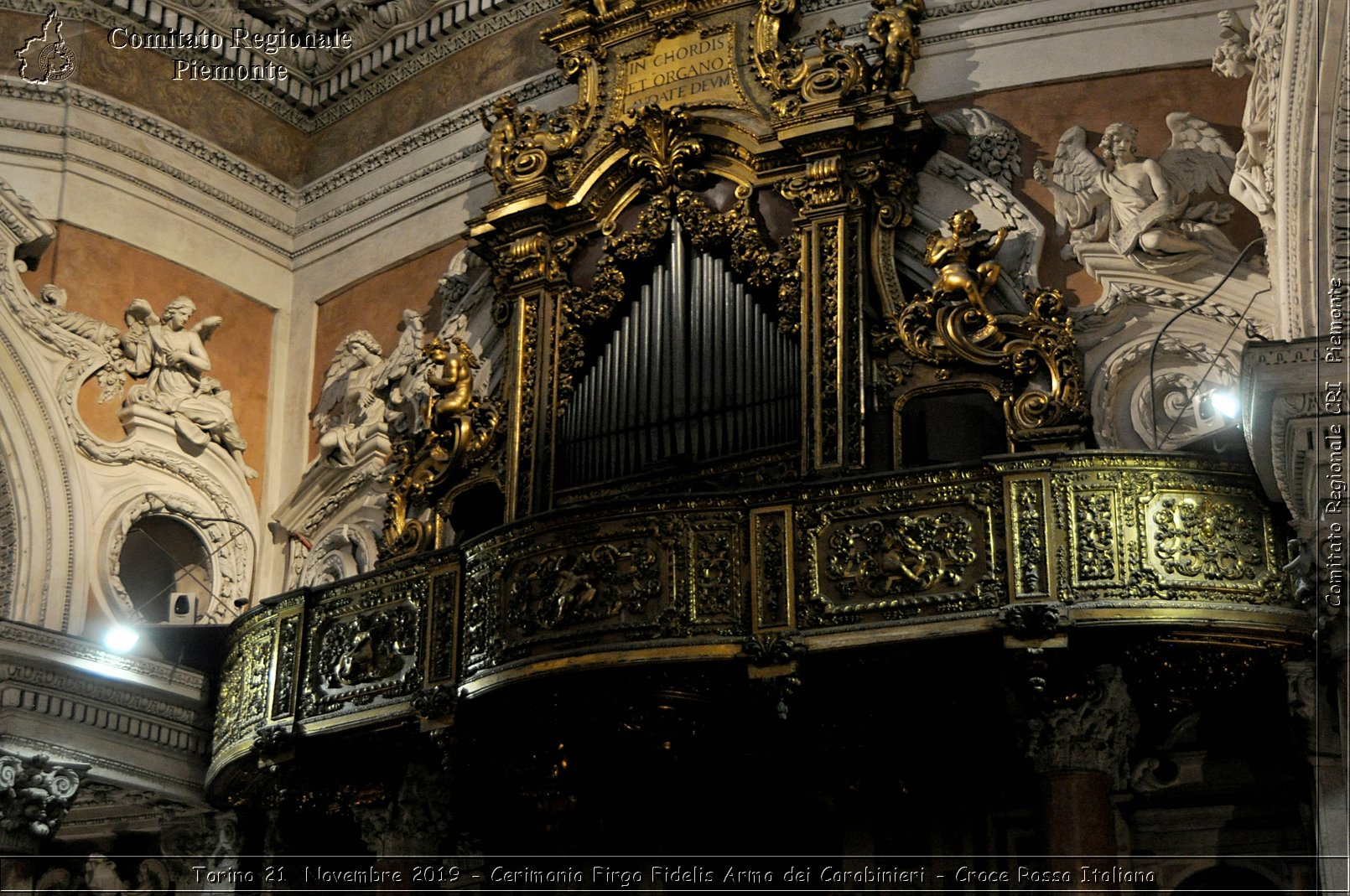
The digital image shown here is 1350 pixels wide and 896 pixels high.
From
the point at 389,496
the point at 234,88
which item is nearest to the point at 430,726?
the point at 389,496

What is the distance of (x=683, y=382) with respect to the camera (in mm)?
13594

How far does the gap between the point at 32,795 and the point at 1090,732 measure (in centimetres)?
717

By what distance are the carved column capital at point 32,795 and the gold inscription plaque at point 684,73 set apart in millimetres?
6234

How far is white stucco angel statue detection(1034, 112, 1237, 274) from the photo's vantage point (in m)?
12.9

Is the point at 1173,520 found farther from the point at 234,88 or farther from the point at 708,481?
the point at 234,88

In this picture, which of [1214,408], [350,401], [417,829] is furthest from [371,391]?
[1214,408]

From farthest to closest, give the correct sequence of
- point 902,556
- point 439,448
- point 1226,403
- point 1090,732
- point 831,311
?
point 439,448 < point 831,311 < point 1226,403 < point 902,556 < point 1090,732

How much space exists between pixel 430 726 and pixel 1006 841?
365 centimetres

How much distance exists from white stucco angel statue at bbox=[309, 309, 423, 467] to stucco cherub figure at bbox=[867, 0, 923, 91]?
439 centimetres

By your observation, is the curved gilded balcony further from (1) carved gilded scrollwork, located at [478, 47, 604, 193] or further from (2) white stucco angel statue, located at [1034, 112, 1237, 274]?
(1) carved gilded scrollwork, located at [478, 47, 604, 193]

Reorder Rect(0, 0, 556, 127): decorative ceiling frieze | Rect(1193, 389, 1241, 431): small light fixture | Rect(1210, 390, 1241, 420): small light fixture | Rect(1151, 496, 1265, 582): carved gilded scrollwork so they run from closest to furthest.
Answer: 1. Rect(1151, 496, 1265, 582): carved gilded scrollwork
2. Rect(1210, 390, 1241, 420): small light fixture
3. Rect(1193, 389, 1241, 431): small light fixture
4. Rect(0, 0, 556, 127): decorative ceiling frieze

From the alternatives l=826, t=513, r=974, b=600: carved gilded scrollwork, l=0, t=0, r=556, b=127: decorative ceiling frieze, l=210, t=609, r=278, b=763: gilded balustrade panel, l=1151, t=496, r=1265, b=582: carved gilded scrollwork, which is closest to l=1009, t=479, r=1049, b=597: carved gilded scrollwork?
l=826, t=513, r=974, b=600: carved gilded scrollwork

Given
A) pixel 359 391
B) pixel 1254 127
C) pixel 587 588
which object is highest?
pixel 1254 127

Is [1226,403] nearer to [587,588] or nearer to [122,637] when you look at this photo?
[587,588]
